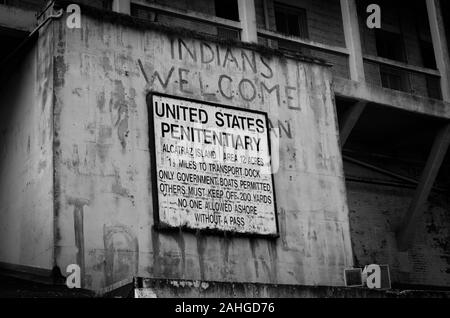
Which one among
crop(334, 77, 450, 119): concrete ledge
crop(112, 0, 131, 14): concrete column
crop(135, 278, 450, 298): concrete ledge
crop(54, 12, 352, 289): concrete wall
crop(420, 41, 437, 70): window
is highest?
crop(420, 41, 437, 70): window

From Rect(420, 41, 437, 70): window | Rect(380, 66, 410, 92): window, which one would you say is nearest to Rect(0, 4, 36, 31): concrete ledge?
Rect(380, 66, 410, 92): window

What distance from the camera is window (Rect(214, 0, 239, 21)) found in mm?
18219

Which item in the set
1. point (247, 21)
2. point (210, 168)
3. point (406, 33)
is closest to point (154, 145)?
point (210, 168)

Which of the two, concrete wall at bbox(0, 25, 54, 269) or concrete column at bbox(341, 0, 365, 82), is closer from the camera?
concrete wall at bbox(0, 25, 54, 269)

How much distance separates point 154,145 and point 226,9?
612cm

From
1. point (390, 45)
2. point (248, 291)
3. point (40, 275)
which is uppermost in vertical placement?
point (390, 45)

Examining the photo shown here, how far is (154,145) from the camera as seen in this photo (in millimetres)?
12969

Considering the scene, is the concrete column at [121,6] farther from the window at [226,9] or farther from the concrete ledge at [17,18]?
the window at [226,9]

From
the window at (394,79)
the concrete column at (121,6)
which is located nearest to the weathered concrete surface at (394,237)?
the window at (394,79)

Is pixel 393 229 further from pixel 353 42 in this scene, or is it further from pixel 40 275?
pixel 40 275

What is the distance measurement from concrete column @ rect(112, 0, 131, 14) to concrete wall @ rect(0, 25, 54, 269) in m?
1.31

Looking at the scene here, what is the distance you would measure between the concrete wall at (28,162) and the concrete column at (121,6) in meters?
1.31

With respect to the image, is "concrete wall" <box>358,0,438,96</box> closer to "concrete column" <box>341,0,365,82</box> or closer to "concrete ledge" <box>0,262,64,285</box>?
"concrete column" <box>341,0,365,82</box>
